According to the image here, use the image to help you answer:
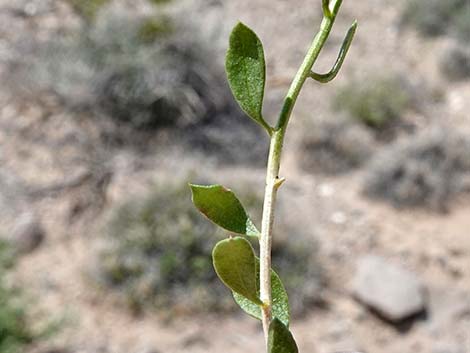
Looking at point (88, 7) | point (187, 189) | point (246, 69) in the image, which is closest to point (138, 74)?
point (187, 189)

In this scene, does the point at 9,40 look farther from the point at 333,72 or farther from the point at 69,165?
the point at 333,72

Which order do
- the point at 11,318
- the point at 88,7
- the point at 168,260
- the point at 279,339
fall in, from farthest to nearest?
the point at 88,7
the point at 168,260
the point at 11,318
the point at 279,339

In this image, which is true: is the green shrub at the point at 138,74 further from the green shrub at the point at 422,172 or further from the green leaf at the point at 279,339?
the green leaf at the point at 279,339

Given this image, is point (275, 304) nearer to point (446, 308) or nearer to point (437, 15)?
point (446, 308)

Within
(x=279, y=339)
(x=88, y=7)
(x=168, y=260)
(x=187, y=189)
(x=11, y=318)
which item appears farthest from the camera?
(x=88, y=7)

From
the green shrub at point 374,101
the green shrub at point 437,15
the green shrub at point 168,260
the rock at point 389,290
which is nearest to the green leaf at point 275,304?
the green shrub at point 168,260
